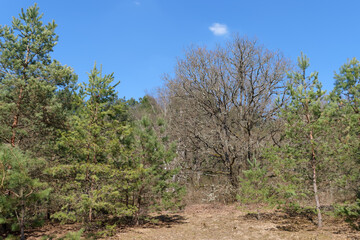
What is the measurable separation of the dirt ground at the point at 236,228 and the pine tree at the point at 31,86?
164 inches

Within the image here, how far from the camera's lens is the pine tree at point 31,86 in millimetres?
9969

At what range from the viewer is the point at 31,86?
31.9 ft

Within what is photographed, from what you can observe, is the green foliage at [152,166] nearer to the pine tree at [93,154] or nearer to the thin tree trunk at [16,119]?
the pine tree at [93,154]

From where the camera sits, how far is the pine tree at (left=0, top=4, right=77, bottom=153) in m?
9.97

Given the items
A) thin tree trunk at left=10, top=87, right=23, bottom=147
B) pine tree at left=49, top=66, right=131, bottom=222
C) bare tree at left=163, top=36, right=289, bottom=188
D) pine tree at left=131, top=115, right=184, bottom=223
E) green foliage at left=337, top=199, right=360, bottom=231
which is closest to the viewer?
green foliage at left=337, top=199, right=360, bottom=231

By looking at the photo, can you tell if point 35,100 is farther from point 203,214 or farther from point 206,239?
point 203,214

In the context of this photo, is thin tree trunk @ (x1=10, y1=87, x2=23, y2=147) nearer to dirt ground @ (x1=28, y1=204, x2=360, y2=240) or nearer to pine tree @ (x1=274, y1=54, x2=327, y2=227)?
dirt ground @ (x1=28, y1=204, x2=360, y2=240)

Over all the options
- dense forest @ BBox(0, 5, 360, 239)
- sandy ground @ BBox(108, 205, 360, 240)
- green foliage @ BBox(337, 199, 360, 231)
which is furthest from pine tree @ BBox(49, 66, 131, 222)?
green foliage @ BBox(337, 199, 360, 231)

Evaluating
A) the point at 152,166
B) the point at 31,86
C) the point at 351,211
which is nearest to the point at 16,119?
the point at 31,86

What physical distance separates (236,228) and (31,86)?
33.4 feet

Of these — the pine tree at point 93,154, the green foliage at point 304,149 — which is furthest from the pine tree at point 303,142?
the pine tree at point 93,154

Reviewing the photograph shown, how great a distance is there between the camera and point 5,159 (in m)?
5.67

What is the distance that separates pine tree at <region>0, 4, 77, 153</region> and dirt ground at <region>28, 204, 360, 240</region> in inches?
164

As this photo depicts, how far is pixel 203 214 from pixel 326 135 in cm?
827
